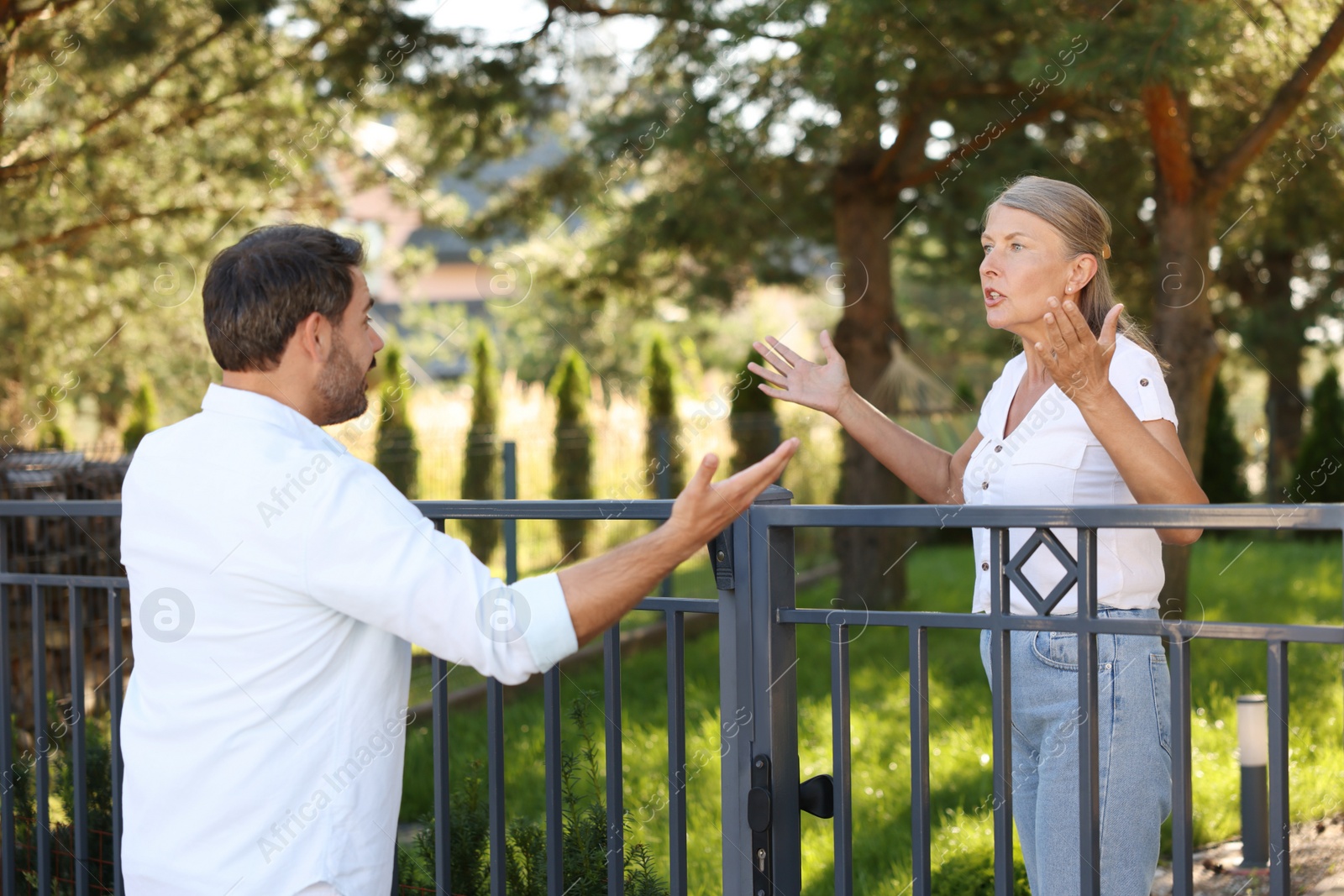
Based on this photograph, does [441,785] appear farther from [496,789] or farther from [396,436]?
[396,436]

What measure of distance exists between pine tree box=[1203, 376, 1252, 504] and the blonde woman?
14735 millimetres

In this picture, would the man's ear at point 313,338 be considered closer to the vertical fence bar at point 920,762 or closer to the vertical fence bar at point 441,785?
the vertical fence bar at point 441,785

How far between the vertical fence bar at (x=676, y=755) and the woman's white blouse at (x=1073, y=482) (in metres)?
0.59

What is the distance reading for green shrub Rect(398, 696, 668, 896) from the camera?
9.99ft

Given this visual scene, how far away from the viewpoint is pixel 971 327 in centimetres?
3089

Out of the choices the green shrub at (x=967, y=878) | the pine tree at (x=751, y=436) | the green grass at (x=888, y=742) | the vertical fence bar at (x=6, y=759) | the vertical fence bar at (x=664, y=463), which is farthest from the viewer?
the pine tree at (x=751, y=436)

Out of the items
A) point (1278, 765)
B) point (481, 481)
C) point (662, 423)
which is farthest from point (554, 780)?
point (662, 423)

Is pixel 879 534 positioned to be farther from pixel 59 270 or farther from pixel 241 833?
pixel 241 833

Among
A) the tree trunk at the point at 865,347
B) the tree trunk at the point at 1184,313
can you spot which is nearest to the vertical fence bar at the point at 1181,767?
the tree trunk at the point at 1184,313

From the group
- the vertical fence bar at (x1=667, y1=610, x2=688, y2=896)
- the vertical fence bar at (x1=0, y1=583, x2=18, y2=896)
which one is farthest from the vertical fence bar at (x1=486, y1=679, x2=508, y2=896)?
the vertical fence bar at (x1=0, y1=583, x2=18, y2=896)

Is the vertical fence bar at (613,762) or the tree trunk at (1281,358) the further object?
the tree trunk at (1281,358)

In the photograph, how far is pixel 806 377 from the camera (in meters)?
2.66

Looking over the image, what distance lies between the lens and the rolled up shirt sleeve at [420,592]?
1612mm

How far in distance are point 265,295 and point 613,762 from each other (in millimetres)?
1184
